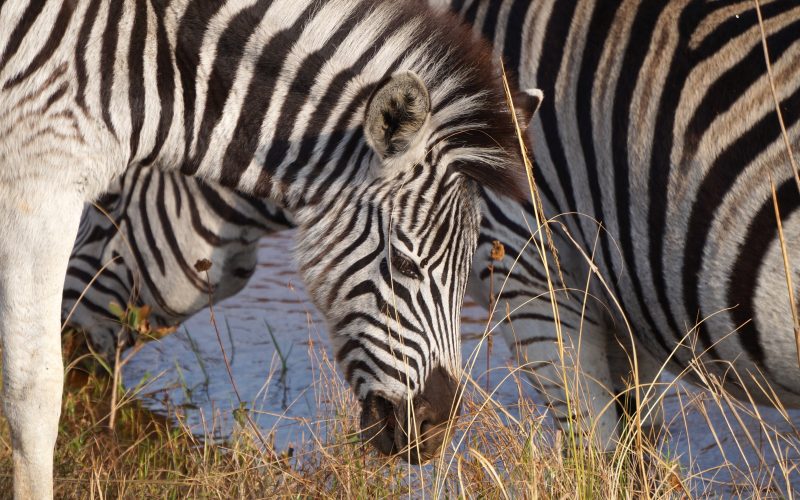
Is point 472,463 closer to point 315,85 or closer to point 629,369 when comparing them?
point 629,369

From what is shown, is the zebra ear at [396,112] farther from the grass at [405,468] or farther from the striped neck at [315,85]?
the grass at [405,468]

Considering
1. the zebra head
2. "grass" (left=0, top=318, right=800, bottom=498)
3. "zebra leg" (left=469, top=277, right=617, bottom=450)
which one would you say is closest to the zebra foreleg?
"zebra leg" (left=469, top=277, right=617, bottom=450)

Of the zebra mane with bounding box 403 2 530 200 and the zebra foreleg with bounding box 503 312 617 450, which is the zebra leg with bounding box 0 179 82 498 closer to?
the zebra mane with bounding box 403 2 530 200

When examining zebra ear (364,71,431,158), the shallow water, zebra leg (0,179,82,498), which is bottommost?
the shallow water

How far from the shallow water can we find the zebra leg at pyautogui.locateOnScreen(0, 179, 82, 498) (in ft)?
5.51

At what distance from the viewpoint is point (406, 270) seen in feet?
11.6

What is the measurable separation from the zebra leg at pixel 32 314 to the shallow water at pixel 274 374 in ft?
5.51

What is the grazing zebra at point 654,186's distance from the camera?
12.4 feet

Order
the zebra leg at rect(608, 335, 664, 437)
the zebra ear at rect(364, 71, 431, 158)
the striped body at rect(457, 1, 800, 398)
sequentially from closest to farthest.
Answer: the zebra ear at rect(364, 71, 431, 158)
the striped body at rect(457, 1, 800, 398)
the zebra leg at rect(608, 335, 664, 437)

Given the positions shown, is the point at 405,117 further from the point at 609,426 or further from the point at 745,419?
the point at 745,419

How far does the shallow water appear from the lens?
18.9 ft

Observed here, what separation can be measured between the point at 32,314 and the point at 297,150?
3.43 ft

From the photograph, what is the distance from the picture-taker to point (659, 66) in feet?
13.3

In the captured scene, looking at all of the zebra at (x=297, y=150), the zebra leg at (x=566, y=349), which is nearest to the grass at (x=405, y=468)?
the zebra leg at (x=566, y=349)
